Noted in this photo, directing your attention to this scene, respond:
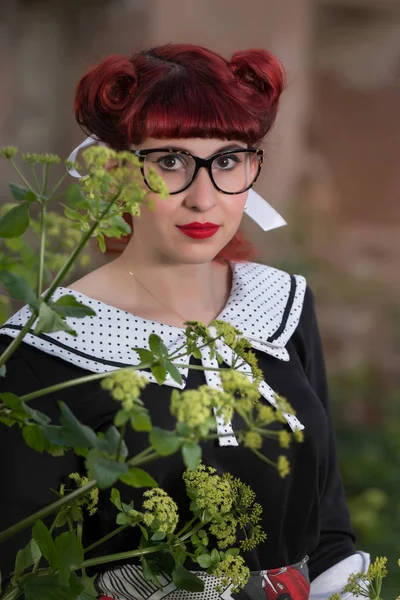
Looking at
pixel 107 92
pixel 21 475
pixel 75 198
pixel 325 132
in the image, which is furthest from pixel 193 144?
pixel 325 132

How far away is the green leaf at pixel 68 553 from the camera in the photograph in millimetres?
787

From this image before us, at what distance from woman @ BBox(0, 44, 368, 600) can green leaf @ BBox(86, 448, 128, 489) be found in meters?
0.60

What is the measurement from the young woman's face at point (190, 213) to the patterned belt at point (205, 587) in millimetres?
424

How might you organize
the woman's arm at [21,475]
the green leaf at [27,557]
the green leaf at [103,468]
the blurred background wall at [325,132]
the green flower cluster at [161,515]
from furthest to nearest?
the blurred background wall at [325,132] → the woman's arm at [21,475] → the green flower cluster at [161,515] → the green leaf at [27,557] → the green leaf at [103,468]

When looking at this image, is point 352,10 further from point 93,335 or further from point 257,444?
point 257,444

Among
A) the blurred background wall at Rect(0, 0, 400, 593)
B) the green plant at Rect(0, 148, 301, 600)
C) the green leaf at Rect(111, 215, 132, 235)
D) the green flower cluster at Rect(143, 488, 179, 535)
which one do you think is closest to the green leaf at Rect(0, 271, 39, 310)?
the green plant at Rect(0, 148, 301, 600)

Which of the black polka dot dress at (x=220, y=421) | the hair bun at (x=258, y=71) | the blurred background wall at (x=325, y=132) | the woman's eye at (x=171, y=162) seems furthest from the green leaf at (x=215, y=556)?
the blurred background wall at (x=325, y=132)

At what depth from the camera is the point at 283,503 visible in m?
1.37

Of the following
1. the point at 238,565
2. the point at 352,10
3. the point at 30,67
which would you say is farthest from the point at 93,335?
the point at 352,10

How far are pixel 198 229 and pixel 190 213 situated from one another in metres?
0.03

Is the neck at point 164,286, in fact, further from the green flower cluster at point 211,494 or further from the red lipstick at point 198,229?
the green flower cluster at point 211,494

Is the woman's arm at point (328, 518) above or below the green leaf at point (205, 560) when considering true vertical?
below

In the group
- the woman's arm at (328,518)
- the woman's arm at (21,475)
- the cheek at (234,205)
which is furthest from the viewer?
the woman's arm at (328,518)

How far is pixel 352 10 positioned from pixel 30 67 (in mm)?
1099
